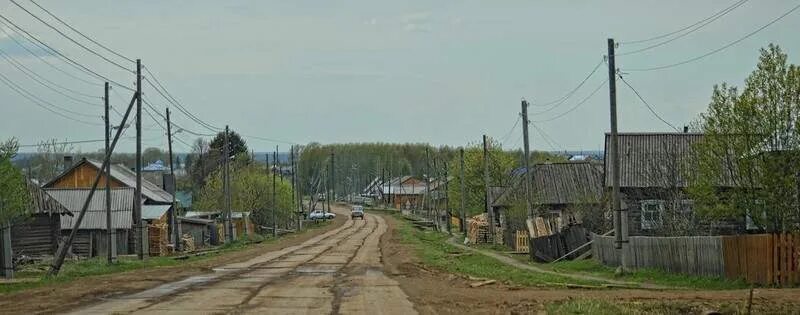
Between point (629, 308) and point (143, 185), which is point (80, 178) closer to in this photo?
point (143, 185)

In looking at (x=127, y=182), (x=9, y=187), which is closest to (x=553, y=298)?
(x=9, y=187)

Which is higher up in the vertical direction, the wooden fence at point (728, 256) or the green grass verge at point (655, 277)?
the wooden fence at point (728, 256)

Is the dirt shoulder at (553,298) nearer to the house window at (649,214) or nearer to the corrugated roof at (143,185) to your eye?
the house window at (649,214)

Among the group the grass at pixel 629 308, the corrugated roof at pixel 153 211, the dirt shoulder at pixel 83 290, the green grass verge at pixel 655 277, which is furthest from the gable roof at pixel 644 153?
the corrugated roof at pixel 153 211

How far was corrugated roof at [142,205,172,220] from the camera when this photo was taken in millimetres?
62125

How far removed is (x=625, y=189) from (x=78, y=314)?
31.1 meters

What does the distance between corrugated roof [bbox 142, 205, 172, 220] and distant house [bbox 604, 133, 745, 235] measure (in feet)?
103

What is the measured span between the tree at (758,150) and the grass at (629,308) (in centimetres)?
860

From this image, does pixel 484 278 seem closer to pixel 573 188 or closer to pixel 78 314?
pixel 78 314

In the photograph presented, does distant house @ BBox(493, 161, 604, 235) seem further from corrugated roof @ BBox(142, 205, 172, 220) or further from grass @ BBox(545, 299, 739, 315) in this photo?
grass @ BBox(545, 299, 739, 315)

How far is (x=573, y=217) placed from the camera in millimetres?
47094

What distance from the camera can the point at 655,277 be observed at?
28.0m

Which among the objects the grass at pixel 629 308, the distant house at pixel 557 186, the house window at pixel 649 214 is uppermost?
the distant house at pixel 557 186

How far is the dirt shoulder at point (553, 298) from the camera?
1784 centimetres
